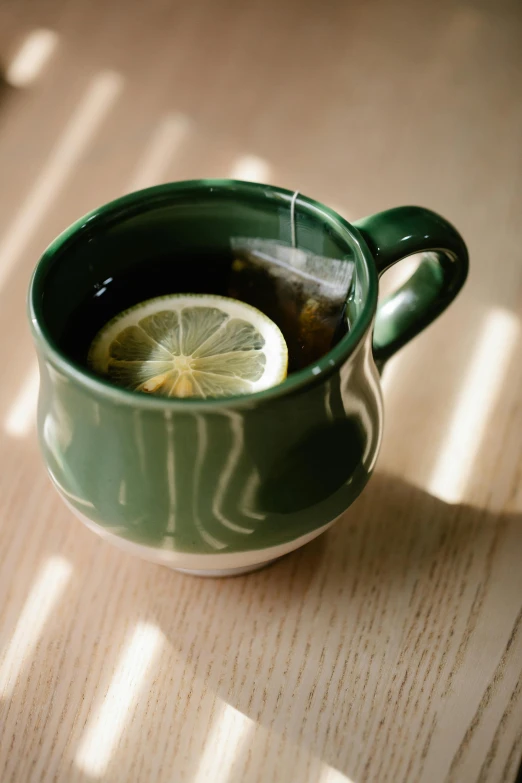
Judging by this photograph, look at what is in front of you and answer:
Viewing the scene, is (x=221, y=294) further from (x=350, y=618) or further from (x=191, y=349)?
(x=350, y=618)

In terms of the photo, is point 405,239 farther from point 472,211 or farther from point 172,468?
point 472,211

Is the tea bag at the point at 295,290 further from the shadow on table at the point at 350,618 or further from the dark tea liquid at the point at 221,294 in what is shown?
the shadow on table at the point at 350,618

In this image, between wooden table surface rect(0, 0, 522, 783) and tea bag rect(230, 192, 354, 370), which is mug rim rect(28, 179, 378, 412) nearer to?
tea bag rect(230, 192, 354, 370)

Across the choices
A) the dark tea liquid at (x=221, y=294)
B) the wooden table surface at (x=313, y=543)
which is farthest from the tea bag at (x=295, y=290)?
the wooden table surface at (x=313, y=543)

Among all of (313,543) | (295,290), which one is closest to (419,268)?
(295,290)

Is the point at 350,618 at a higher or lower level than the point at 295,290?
lower
